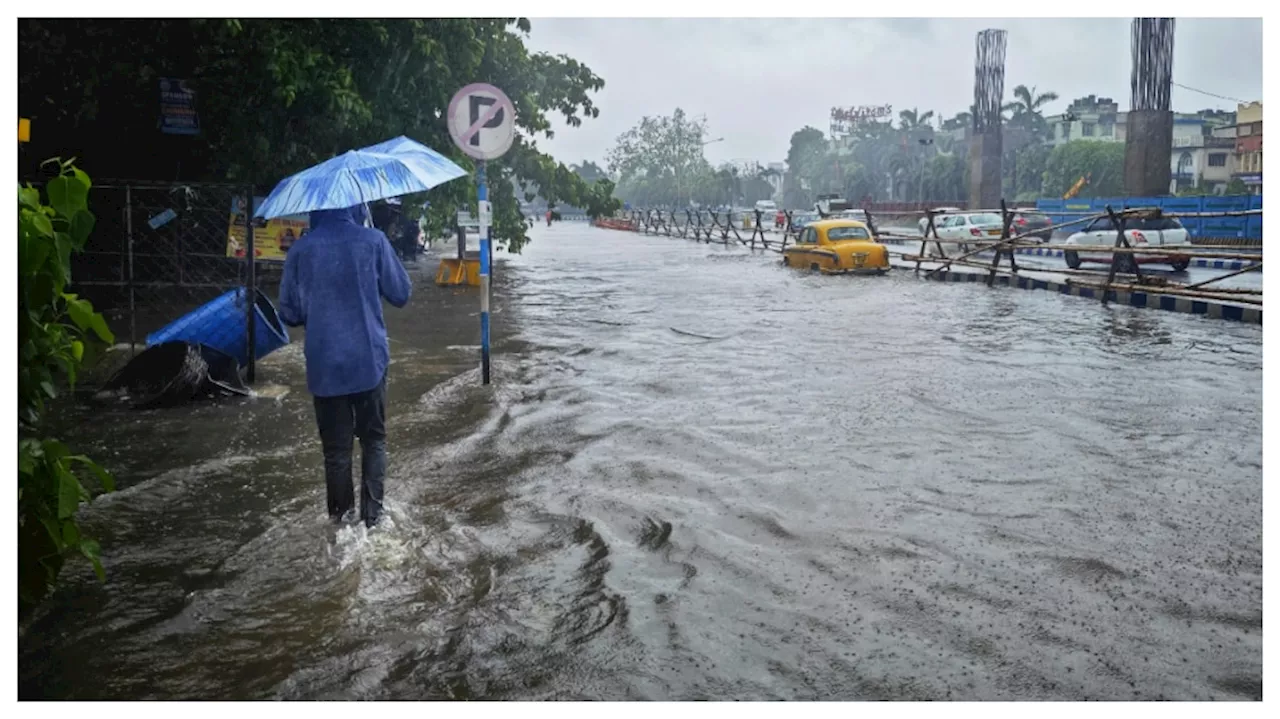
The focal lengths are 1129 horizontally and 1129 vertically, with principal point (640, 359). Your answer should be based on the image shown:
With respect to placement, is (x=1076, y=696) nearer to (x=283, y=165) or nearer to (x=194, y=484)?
(x=194, y=484)

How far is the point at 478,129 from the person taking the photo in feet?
31.3

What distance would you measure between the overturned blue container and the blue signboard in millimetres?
4716

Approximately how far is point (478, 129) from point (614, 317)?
296 inches

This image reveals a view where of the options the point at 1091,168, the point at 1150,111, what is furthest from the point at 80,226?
the point at 1091,168

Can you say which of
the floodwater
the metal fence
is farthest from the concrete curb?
the metal fence

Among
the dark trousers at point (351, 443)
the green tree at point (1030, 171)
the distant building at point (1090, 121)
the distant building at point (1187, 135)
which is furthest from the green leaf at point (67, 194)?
the distant building at point (1090, 121)

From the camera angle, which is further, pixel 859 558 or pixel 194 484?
pixel 194 484

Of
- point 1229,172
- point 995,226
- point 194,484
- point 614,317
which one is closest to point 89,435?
point 194,484

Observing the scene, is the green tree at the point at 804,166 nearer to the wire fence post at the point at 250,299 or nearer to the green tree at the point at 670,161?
the green tree at the point at 670,161

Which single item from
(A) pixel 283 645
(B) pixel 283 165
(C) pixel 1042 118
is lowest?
(A) pixel 283 645

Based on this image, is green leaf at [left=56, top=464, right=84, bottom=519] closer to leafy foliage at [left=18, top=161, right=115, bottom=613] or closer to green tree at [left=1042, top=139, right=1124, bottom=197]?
leafy foliage at [left=18, top=161, right=115, bottom=613]

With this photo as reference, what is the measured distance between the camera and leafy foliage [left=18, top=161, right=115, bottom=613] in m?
3.47

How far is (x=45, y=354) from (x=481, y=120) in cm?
627

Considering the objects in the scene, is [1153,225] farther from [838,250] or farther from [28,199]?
[28,199]
